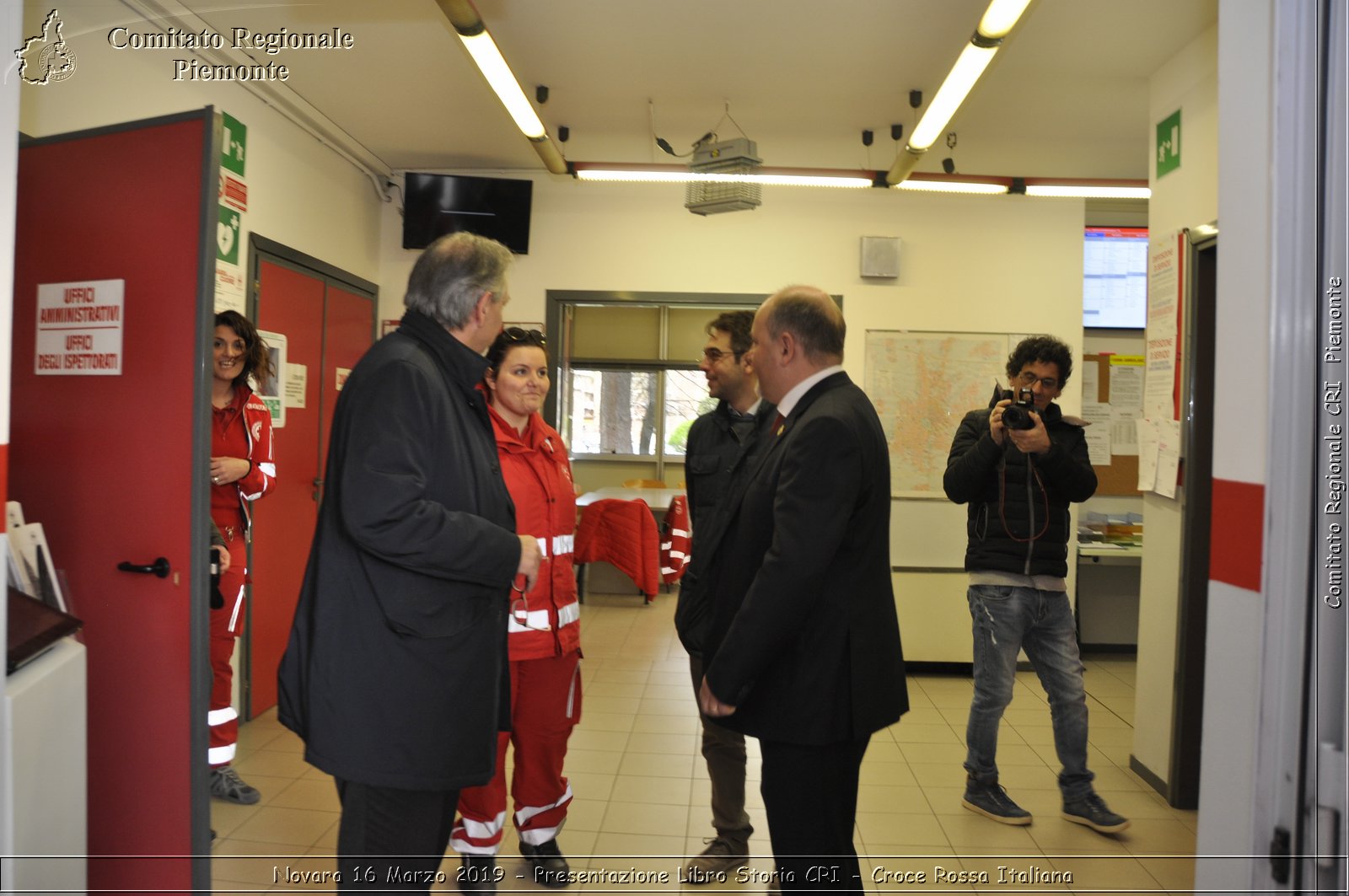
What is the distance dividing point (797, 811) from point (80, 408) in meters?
2.07

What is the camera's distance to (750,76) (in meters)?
4.69

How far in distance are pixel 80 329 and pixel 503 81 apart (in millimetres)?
2329

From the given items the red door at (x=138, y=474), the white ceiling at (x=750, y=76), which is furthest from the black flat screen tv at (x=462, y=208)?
the red door at (x=138, y=474)

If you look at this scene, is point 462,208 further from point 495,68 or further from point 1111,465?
point 1111,465

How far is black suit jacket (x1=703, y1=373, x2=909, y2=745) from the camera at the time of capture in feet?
6.30

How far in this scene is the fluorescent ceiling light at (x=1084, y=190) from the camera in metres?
5.54

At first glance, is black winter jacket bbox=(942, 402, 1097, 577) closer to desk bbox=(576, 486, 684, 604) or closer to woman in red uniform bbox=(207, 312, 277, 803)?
woman in red uniform bbox=(207, 312, 277, 803)

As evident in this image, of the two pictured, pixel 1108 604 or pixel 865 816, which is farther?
pixel 1108 604

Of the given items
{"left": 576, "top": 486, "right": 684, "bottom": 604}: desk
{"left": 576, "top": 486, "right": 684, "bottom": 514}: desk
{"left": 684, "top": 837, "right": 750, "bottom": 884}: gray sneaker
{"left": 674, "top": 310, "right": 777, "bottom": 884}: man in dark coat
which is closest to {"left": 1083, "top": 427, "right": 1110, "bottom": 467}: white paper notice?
{"left": 576, "top": 486, "right": 684, "bottom": 514}: desk

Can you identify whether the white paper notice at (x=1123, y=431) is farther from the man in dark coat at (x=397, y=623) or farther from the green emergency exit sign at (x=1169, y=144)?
the man in dark coat at (x=397, y=623)

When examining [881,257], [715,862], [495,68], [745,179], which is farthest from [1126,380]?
[715,862]

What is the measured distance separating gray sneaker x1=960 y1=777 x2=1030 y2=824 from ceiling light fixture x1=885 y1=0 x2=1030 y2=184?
9.54ft

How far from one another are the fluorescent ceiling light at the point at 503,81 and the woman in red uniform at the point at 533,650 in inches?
57.7

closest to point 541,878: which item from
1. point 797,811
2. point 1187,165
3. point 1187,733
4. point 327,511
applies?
point 797,811
